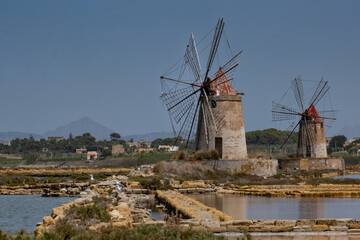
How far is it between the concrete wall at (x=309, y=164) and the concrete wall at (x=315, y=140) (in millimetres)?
1039

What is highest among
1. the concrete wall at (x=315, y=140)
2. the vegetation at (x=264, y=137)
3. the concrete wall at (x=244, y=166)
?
the vegetation at (x=264, y=137)

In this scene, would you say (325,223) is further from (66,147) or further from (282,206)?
(66,147)

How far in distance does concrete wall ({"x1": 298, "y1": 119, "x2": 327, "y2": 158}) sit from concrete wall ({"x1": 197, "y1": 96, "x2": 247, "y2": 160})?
12.2 meters

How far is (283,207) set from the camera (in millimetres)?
14172

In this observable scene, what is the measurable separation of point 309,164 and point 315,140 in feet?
9.01

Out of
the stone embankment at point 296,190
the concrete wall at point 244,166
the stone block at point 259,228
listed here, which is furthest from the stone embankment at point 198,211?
the concrete wall at point 244,166

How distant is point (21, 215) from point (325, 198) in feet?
27.1

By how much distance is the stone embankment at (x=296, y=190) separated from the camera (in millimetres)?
17641

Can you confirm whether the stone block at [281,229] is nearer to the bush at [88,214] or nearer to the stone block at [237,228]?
the stone block at [237,228]

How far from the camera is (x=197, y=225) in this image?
8.70 meters

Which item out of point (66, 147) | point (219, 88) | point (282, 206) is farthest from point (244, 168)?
point (66, 147)

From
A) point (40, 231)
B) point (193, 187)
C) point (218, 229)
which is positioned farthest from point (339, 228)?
point (193, 187)

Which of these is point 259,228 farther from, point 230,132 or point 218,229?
point 230,132

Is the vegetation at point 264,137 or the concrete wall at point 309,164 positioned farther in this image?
A: the vegetation at point 264,137
